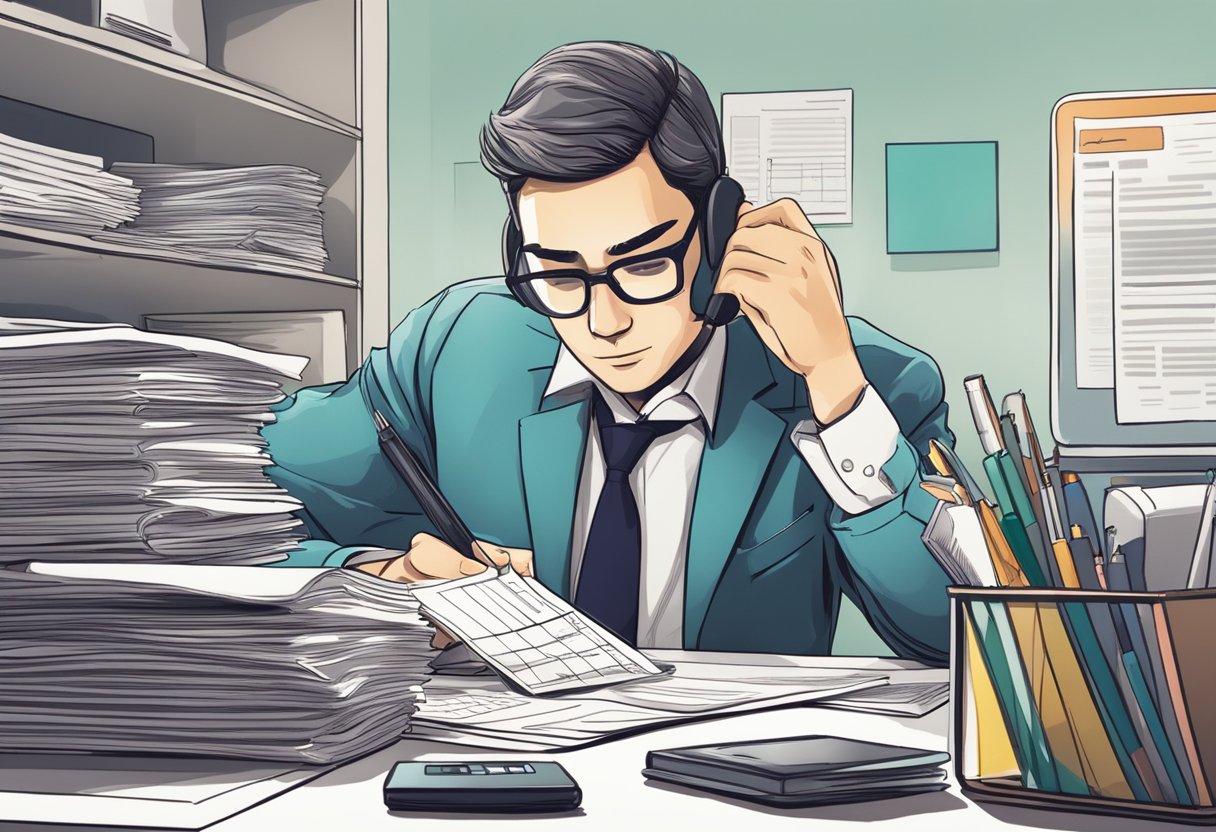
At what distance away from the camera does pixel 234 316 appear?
2.22 meters

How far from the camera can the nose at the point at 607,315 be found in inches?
56.2

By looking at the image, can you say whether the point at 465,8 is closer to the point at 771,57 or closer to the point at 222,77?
the point at 771,57

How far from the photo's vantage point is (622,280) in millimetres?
1398

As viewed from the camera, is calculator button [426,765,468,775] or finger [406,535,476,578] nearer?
calculator button [426,765,468,775]

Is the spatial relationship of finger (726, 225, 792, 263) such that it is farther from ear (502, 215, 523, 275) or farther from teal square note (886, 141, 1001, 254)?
teal square note (886, 141, 1001, 254)

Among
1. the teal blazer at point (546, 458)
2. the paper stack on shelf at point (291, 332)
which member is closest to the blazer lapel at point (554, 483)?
the teal blazer at point (546, 458)

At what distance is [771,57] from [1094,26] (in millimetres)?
771

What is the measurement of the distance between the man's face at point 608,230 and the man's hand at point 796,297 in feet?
0.40

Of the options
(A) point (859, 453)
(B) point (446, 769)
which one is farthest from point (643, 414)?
(B) point (446, 769)

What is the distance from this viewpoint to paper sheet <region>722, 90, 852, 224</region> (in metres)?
2.68

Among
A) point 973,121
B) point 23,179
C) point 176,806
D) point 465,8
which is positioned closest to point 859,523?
point 176,806

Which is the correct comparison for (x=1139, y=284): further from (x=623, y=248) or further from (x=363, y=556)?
(x=363, y=556)

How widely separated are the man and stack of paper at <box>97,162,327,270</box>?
41 centimetres

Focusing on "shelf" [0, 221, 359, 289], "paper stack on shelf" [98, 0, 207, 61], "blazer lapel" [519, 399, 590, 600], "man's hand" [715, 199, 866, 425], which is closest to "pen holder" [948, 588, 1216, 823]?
"man's hand" [715, 199, 866, 425]
